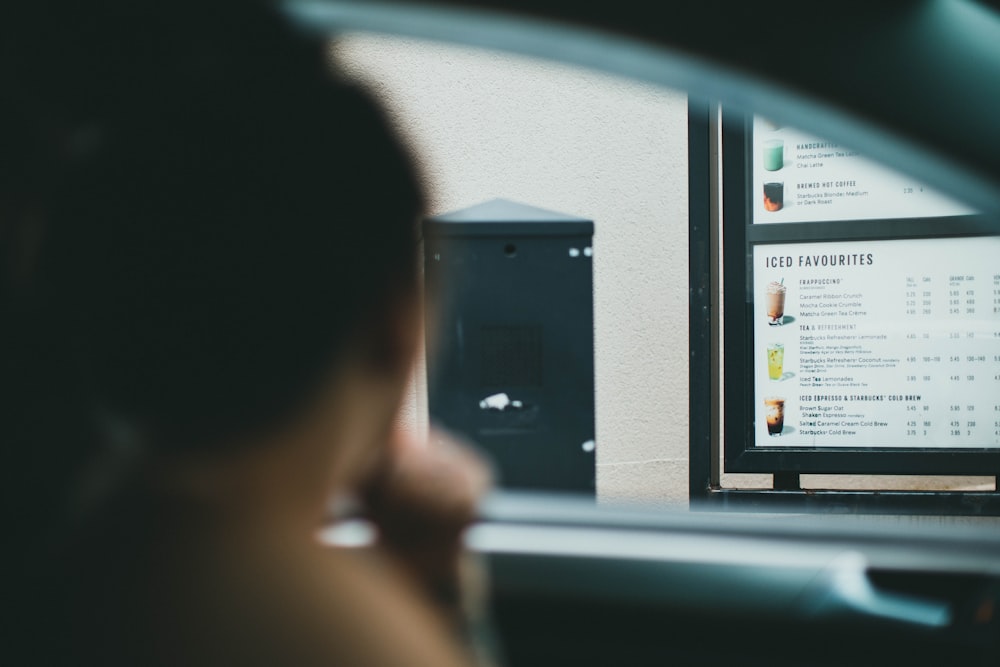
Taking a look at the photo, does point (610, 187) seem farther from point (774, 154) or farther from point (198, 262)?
point (198, 262)

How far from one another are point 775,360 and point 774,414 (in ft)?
0.70

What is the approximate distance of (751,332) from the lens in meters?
3.36

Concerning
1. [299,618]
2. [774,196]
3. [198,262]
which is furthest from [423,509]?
[774,196]

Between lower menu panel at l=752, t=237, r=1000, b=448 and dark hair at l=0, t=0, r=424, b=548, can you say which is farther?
lower menu panel at l=752, t=237, r=1000, b=448

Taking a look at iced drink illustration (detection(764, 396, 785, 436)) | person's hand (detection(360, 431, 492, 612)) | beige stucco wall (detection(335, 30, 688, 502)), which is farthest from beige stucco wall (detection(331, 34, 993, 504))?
person's hand (detection(360, 431, 492, 612))

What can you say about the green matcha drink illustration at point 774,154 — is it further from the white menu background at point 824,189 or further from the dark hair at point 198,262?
the dark hair at point 198,262

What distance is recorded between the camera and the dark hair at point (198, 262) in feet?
2.54

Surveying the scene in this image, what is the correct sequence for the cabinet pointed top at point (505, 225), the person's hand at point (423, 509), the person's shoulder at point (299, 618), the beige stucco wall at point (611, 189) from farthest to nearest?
the beige stucco wall at point (611, 189), the cabinet pointed top at point (505, 225), the person's hand at point (423, 509), the person's shoulder at point (299, 618)

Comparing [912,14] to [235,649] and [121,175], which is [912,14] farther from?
[235,649]

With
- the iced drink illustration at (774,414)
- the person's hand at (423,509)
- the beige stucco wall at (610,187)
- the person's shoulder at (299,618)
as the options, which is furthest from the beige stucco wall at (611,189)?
the person's shoulder at (299,618)

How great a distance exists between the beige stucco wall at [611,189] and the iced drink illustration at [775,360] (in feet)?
3.88

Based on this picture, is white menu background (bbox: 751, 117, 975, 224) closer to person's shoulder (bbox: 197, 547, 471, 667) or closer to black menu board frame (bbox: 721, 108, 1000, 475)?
black menu board frame (bbox: 721, 108, 1000, 475)

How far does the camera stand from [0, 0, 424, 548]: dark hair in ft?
2.54

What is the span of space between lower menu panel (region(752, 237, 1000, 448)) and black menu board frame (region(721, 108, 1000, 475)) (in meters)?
0.03
